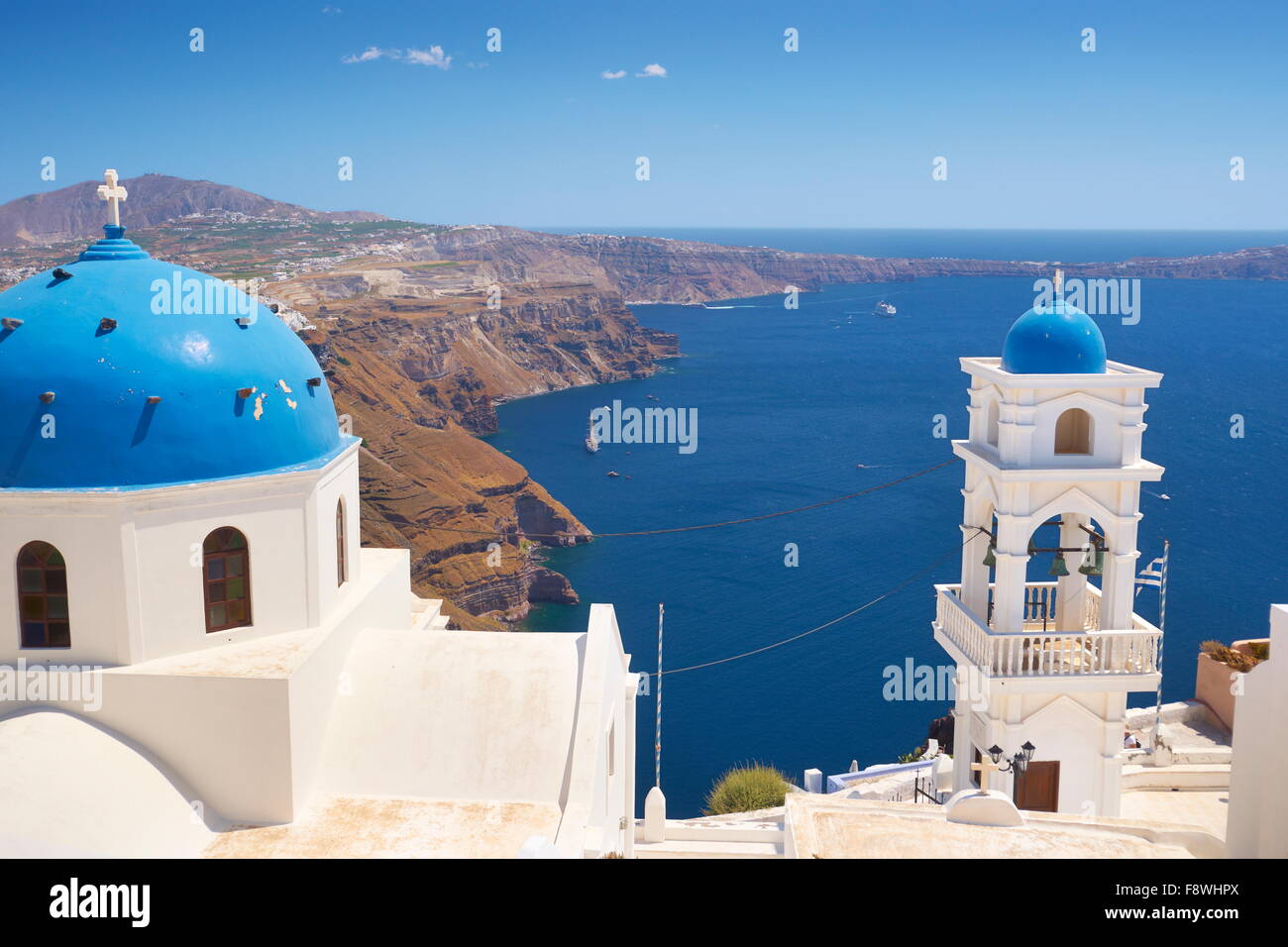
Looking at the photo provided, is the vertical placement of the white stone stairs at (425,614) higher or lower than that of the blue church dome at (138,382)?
lower

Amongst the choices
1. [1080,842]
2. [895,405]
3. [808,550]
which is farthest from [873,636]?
[895,405]

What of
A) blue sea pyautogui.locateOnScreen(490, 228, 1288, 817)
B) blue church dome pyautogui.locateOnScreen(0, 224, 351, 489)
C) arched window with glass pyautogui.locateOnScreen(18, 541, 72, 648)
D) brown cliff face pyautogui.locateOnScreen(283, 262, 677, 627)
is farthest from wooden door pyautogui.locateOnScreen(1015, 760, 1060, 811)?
brown cliff face pyautogui.locateOnScreen(283, 262, 677, 627)

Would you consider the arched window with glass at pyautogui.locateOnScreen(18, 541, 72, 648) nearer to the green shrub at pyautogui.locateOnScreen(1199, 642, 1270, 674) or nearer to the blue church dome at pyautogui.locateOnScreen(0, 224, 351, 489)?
the blue church dome at pyautogui.locateOnScreen(0, 224, 351, 489)

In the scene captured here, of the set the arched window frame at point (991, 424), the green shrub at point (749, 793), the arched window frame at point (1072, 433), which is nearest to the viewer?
the arched window frame at point (1072, 433)

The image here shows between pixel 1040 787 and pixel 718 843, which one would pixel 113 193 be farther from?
pixel 1040 787

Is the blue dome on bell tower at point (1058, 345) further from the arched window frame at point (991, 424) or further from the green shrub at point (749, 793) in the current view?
the green shrub at point (749, 793)

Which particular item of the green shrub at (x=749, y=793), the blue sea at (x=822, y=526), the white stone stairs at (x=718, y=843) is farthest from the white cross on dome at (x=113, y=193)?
the blue sea at (x=822, y=526)
